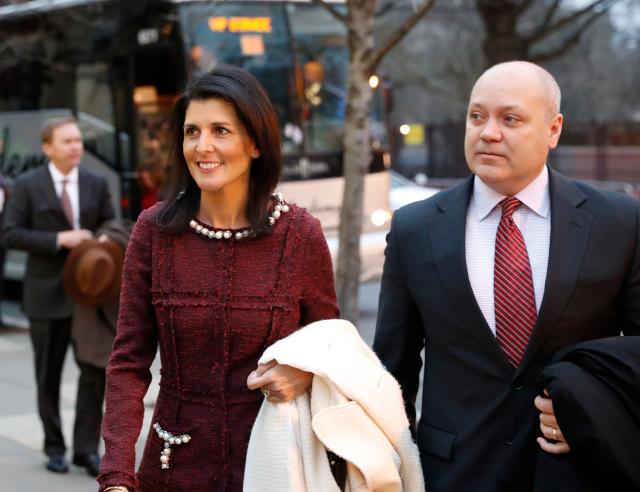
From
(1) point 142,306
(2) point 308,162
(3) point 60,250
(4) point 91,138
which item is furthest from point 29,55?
(1) point 142,306

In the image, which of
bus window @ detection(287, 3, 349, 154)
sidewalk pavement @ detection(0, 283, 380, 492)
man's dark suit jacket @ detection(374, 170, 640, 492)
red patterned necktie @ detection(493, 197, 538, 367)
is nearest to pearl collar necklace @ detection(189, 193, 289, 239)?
man's dark suit jacket @ detection(374, 170, 640, 492)

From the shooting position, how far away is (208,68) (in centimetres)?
1341

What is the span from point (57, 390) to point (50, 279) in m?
0.69

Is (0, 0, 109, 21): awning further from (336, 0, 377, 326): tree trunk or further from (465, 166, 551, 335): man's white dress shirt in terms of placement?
(465, 166, 551, 335): man's white dress shirt

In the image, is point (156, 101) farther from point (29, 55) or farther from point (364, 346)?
point (364, 346)

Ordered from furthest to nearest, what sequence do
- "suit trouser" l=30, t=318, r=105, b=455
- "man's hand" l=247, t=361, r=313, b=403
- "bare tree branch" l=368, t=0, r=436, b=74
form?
1. "bare tree branch" l=368, t=0, r=436, b=74
2. "suit trouser" l=30, t=318, r=105, b=455
3. "man's hand" l=247, t=361, r=313, b=403

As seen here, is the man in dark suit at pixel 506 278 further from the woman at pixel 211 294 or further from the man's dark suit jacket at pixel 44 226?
the man's dark suit jacket at pixel 44 226

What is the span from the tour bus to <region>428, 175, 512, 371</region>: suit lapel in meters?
10.0

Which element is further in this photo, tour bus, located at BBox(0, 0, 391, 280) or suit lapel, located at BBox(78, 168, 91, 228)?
tour bus, located at BBox(0, 0, 391, 280)

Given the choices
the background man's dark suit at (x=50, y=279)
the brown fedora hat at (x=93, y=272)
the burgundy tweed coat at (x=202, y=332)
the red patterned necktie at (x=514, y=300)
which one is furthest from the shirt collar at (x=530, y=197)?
the background man's dark suit at (x=50, y=279)

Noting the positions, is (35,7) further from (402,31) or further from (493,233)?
(493,233)

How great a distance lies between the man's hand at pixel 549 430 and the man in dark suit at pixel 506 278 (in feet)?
0.33

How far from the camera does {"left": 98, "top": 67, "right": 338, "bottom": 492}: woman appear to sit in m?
3.31

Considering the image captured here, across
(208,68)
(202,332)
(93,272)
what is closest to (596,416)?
(202,332)
